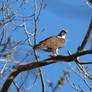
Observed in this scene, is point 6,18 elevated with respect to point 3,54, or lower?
lower

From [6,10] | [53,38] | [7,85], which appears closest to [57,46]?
[53,38]

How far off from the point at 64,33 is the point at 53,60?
6.14 metres

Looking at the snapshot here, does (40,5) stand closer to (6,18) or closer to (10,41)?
(6,18)

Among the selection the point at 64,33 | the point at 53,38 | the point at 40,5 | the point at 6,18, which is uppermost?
the point at 40,5

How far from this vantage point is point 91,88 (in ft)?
17.8

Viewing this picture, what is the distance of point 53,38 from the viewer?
25.3ft

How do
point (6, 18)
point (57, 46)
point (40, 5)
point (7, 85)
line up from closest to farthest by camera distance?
point (7, 85), point (40, 5), point (6, 18), point (57, 46)

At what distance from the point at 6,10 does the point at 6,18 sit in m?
0.44

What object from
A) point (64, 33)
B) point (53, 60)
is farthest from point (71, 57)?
point (64, 33)

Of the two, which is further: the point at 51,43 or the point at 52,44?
the point at 52,44

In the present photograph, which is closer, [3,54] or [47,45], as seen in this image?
[3,54]

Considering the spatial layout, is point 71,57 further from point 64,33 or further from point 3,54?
point 64,33

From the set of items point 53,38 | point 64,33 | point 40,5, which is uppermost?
point 40,5

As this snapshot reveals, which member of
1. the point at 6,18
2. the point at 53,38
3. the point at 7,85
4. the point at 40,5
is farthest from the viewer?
the point at 53,38
